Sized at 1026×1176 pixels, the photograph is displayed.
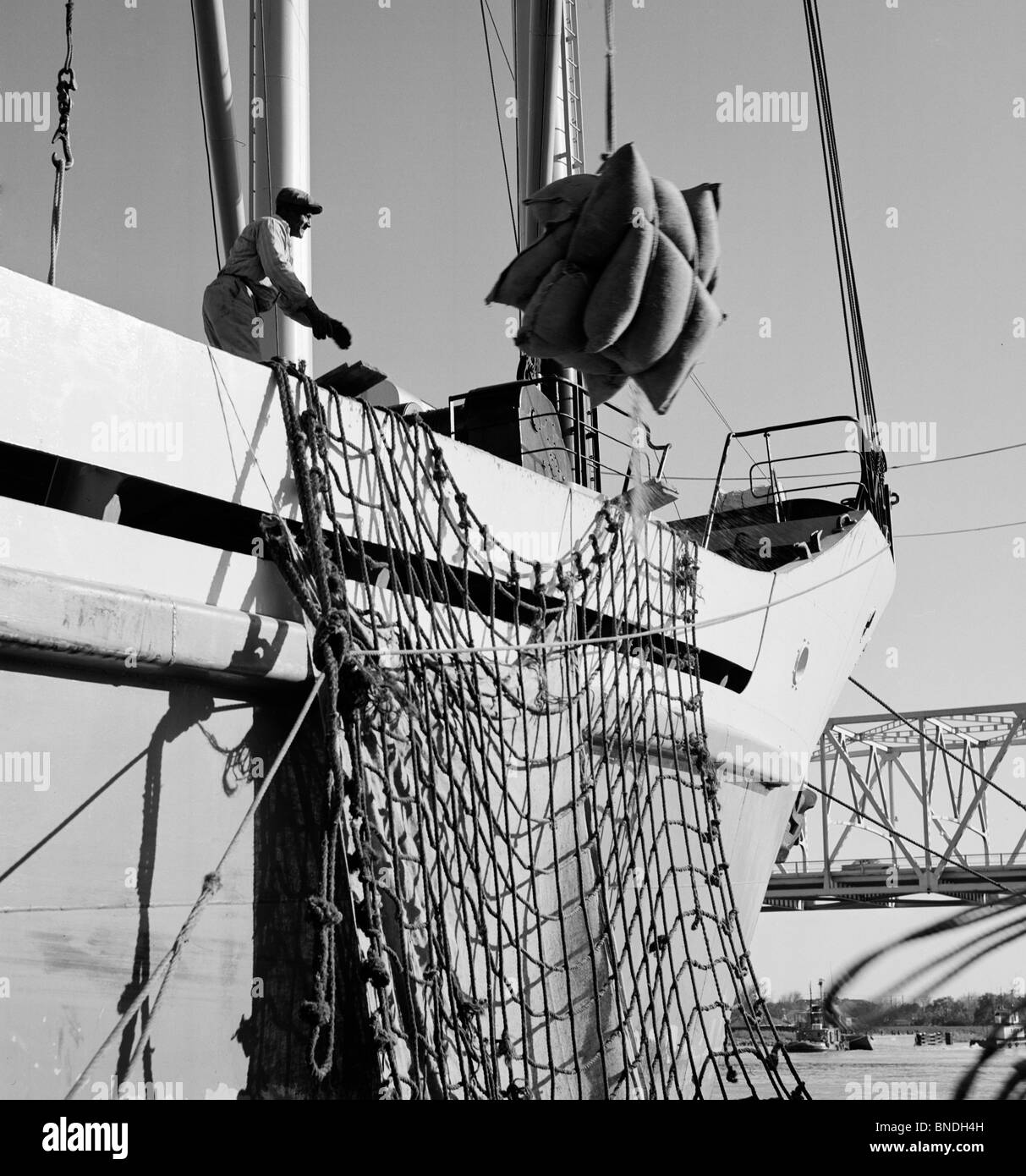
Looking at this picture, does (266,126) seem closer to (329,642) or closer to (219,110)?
(219,110)

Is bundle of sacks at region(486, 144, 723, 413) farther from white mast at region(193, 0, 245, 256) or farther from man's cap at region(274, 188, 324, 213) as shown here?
white mast at region(193, 0, 245, 256)

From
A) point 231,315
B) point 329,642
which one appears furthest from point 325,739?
point 231,315

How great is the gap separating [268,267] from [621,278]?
226 cm

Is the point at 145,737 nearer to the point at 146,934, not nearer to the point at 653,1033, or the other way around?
the point at 146,934

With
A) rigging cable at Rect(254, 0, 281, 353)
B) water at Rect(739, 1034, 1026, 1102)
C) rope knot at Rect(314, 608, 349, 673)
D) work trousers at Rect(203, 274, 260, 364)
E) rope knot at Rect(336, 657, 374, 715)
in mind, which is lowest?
water at Rect(739, 1034, 1026, 1102)

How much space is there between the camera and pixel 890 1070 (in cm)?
2839

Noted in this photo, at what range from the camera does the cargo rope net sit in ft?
14.8

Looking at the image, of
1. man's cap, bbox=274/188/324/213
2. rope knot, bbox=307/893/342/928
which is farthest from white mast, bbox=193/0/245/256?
rope knot, bbox=307/893/342/928

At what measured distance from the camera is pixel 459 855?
15.9 feet

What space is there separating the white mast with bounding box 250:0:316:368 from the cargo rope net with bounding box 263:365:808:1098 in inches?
160

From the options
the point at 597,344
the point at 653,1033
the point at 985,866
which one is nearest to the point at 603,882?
the point at 653,1033

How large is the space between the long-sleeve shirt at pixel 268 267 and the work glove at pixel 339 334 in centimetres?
13

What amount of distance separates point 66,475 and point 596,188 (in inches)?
79.1

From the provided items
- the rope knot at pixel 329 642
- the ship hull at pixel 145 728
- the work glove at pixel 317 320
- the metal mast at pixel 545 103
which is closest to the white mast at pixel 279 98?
the metal mast at pixel 545 103
